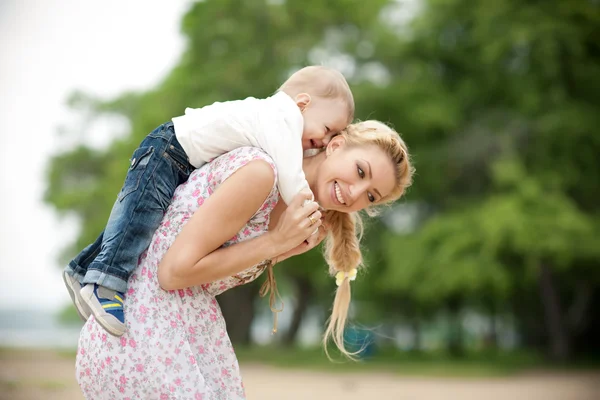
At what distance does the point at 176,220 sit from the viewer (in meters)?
2.21

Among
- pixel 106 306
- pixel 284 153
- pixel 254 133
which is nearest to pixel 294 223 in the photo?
pixel 284 153

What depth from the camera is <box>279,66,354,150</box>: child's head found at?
8.88ft

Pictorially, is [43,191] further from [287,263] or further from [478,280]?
[478,280]

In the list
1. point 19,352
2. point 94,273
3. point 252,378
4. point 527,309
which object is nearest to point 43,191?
point 19,352

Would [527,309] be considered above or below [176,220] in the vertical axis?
above

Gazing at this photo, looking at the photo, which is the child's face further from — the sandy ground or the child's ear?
the sandy ground

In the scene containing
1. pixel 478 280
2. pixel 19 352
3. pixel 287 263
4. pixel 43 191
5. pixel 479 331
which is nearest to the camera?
pixel 478 280

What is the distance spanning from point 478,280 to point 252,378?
605cm

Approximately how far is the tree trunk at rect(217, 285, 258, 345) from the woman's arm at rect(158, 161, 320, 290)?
21.7m

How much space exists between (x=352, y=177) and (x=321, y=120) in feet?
1.46

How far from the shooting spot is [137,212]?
2.26 metres

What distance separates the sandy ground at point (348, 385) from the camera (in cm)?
1067

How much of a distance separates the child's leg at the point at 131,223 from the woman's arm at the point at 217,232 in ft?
0.52

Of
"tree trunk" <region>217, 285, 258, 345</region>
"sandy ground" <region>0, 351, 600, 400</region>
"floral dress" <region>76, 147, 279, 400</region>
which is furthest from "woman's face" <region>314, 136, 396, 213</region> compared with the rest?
"tree trunk" <region>217, 285, 258, 345</region>
